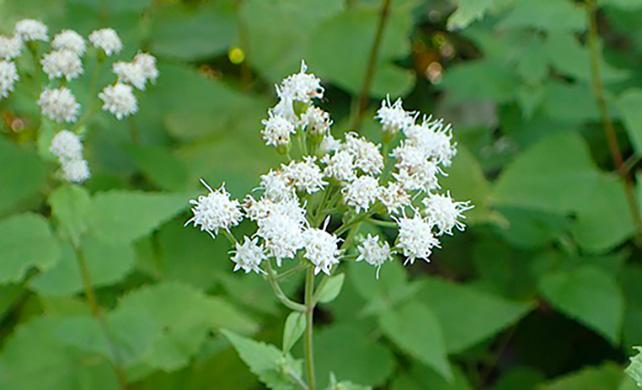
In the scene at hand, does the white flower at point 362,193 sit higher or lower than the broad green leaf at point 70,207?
lower

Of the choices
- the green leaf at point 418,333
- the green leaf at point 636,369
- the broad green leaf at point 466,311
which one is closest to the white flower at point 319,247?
the green leaf at point 636,369

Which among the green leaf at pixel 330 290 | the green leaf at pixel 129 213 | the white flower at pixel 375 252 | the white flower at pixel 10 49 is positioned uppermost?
the white flower at pixel 10 49

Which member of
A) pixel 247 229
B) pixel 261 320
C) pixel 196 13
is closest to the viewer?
pixel 261 320

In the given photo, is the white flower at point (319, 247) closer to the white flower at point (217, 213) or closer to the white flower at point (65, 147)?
the white flower at point (217, 213)

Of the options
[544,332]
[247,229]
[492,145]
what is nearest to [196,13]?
[247,229]

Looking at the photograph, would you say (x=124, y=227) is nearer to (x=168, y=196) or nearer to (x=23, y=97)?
(x=168, y=196)
